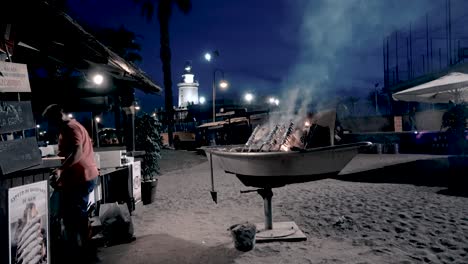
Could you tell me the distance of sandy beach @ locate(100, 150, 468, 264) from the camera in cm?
461

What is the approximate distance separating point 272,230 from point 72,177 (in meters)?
3.39

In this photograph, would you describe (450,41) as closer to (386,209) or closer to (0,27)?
(386,209)

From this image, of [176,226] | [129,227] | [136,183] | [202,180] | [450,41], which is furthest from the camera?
[450,41]

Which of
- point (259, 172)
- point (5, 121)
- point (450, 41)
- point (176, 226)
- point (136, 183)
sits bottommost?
point (176, 226)

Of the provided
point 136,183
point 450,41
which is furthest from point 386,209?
point 450,41

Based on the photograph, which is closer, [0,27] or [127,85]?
[0,27]

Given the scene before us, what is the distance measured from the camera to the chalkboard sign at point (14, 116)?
327cm

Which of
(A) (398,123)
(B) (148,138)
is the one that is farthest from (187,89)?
(B) (148,138)

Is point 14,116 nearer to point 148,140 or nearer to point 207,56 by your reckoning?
point 148,140

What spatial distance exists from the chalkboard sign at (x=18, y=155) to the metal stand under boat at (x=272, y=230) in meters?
3.35

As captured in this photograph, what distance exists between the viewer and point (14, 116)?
3.42 m

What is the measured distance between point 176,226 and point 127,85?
4.77 meters

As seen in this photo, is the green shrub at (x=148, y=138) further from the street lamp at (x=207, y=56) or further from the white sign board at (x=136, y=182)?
the street lamp at (x=207, y=56)

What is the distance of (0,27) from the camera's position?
3.73 m
